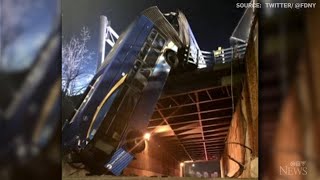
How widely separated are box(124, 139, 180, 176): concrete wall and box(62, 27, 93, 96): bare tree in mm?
457

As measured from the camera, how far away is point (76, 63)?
2.03 meters

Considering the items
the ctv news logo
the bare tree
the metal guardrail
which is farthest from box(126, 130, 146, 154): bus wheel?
the ctv news logo

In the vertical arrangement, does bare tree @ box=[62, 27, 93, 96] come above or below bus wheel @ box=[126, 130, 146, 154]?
above

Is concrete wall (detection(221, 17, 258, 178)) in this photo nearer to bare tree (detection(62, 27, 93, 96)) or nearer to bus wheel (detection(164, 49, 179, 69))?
bus wheel (detection(164, 49, 179, 69))

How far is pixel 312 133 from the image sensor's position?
1.93 meters

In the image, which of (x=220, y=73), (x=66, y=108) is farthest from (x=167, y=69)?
(x=66, y=108)

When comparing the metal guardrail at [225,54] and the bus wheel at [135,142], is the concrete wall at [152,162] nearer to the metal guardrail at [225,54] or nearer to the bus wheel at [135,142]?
the bus wheel at [135,142]

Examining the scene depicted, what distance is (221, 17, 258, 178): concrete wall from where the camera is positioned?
1946 mm

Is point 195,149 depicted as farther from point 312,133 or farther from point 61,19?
point 61,19

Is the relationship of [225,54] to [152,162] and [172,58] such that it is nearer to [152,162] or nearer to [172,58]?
[172,58]

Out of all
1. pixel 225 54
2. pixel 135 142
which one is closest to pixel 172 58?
pixel 225 54

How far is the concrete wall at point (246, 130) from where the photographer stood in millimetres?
1946

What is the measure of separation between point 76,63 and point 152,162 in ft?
2.08

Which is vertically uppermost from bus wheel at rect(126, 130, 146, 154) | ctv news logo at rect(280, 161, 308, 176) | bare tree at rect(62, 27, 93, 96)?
bare tree at rect(62, 27, 93, 96)
